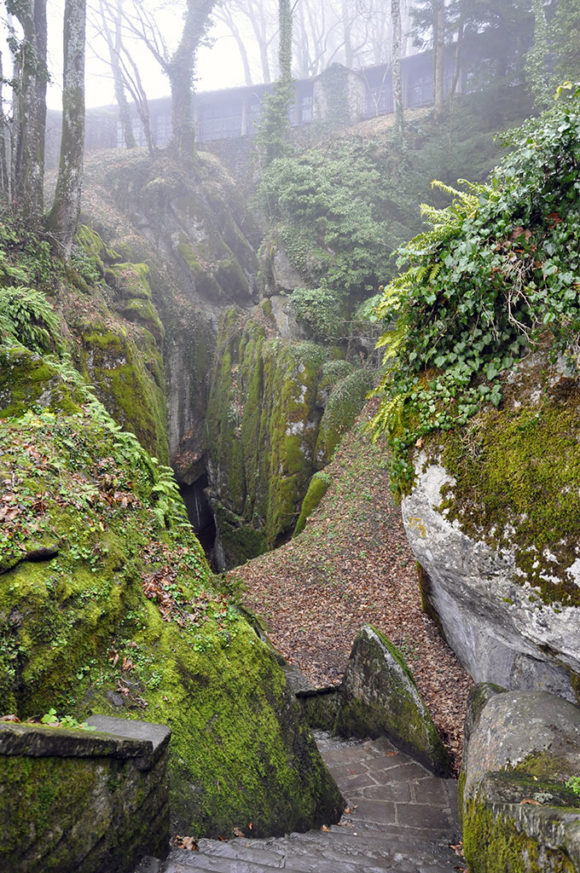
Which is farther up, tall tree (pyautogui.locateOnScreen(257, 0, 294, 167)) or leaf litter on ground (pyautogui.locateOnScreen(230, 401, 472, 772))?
tall tree (pyautogui.locateOnScreen(257, 0, 294, 167))

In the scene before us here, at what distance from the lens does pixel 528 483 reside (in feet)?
13.9

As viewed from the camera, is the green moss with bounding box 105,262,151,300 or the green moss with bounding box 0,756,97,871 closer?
the green moss with bounding box 0,756,97,871

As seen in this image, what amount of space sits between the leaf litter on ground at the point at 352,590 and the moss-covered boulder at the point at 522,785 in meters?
2.45

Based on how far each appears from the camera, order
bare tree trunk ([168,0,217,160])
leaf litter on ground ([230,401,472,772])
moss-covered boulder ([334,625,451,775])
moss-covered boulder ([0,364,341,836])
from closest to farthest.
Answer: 1. moss-covered boulder ([0,364,341,836])
2. moss-covered boulder ([334,625,451,775])
3. leaf litter on ground ([230,401,472,772])
4. bare tree trunk ([168,0,217,160])

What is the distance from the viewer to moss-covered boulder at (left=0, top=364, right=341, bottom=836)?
379cm

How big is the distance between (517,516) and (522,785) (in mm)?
1908

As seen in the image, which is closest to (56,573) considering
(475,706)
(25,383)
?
(25,383)

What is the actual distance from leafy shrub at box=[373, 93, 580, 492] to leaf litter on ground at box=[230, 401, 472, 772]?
13.2 ft

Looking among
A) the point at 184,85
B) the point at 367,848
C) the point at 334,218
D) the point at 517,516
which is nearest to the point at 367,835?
the point at 367,848

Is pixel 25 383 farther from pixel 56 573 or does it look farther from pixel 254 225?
pixel 254 225

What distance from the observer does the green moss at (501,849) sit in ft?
9.37

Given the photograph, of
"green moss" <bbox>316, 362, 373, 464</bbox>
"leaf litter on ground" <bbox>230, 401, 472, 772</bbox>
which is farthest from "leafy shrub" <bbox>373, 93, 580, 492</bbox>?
"green moss" <bbox>316, 362, 373, 464</bbox>

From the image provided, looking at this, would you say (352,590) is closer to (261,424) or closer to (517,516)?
(517,516)

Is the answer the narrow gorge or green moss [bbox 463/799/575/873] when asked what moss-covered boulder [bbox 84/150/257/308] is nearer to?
the narrow gorge
